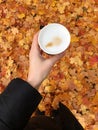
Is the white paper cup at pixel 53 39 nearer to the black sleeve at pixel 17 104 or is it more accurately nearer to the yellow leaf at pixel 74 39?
the black sleeve at pixel 17 104

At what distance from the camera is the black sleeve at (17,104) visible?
3.58 feet

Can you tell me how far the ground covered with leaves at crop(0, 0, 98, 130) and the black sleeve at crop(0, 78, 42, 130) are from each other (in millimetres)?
684

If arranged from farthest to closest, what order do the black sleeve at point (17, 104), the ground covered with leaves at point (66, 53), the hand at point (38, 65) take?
1. the ground covered with leaves at point (66, 53)
2. the hand at point (38, 65)
3. the black sleeve at point (17, 104)

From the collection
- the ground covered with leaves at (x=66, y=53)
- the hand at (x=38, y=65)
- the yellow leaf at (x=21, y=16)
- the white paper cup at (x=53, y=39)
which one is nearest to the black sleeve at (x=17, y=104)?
the hand at (x=38, y=65)

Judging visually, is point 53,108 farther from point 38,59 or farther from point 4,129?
point 4,129

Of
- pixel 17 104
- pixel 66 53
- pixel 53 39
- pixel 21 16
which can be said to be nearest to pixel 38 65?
pixel 53 39

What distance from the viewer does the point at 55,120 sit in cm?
171

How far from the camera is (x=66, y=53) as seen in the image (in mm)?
1949

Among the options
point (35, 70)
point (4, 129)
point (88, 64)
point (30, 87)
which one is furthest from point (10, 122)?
point (88, 64)

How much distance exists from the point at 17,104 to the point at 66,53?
0.89 m

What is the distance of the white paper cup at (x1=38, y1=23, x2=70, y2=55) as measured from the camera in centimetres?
138

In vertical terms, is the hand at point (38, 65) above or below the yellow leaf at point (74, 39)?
above

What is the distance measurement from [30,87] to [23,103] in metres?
0.07

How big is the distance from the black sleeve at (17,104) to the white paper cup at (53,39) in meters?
0.27
